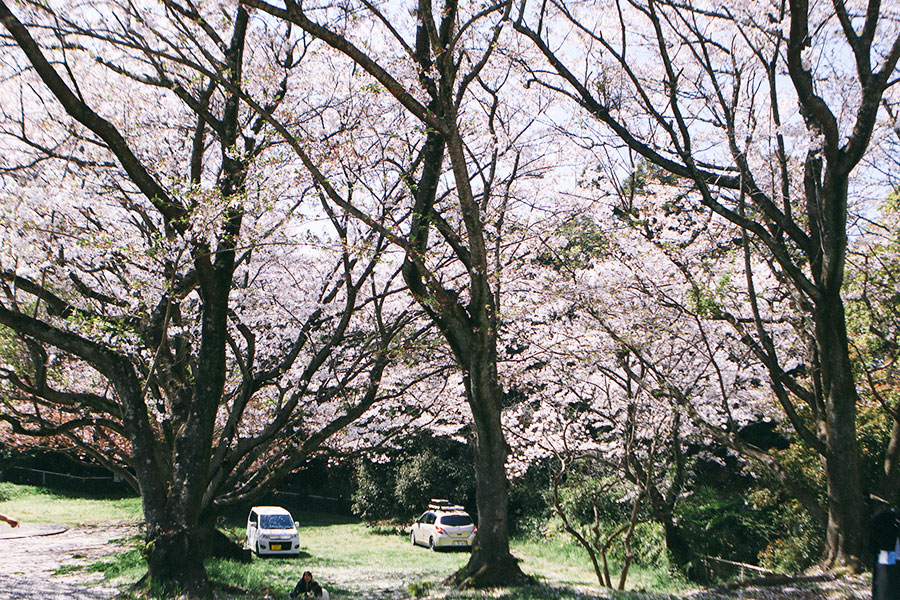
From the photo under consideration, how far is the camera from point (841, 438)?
25.2 feet

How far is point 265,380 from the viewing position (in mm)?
10484

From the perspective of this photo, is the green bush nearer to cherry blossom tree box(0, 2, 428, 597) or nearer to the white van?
the white van

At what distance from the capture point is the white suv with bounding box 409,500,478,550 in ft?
67.2

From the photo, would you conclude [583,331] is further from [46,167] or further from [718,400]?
[46,167]

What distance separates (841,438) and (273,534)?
15537mm

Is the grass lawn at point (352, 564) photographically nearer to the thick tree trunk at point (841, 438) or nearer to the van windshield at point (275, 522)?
the van windshield at point (275, 522)

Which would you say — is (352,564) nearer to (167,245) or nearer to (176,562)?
(176,562)

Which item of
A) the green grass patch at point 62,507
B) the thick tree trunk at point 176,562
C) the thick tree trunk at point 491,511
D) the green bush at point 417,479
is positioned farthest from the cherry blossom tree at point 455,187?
the green grass patch at point 62,507

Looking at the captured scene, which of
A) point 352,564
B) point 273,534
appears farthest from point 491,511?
point 273,534

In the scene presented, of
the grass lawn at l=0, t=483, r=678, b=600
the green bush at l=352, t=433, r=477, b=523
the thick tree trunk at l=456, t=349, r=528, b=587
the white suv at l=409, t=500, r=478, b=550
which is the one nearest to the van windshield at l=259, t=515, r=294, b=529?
the grass lawn at l=0, t=483, r=678, b=600

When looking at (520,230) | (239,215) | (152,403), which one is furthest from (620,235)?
(152,403)

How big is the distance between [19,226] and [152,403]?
4.41 meters

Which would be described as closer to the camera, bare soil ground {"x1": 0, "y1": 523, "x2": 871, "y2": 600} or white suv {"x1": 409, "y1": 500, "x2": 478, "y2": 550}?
bare soil ground {"x1": 0, "y1": 523, "x2": 871, "y2": 600}

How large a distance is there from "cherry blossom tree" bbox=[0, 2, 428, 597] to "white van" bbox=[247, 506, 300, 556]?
7.48 meters
